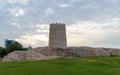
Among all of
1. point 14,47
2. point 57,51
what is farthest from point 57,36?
point 14,47

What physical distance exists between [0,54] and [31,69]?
6505 cm

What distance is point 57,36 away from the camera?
64938mm

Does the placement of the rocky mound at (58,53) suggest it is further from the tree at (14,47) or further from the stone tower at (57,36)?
the tree at (14,47)

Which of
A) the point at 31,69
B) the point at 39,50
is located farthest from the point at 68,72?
the point at 39,50

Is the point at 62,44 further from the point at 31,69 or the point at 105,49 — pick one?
the point at 31,69

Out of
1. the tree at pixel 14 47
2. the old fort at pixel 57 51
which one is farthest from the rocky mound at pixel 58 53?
the tree at pixel 14 47

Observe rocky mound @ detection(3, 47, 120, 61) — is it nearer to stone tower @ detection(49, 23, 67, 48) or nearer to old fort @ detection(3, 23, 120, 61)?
old fort @ detection(3, 23, 120, 61)

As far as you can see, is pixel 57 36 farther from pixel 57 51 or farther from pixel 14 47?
pixel 14 47

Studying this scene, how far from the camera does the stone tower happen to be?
213ft

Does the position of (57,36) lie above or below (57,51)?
above

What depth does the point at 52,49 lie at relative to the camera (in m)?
59.4

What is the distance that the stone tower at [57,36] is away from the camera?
64.9 meters

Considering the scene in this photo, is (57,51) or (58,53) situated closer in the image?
(57,51)

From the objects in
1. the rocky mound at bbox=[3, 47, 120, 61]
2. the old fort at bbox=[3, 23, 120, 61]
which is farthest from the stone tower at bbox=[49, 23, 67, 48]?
the rocky mound at bbox=[3, 47, 120, 61]
